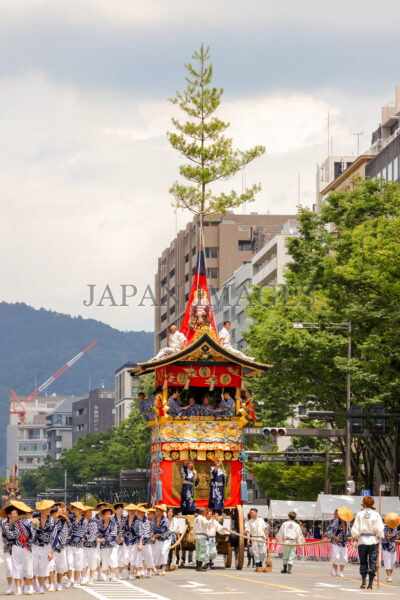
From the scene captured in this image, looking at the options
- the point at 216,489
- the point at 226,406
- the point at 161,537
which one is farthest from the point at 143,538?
the point at 226,406

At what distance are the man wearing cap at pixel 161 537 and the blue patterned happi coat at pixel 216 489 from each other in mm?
1737

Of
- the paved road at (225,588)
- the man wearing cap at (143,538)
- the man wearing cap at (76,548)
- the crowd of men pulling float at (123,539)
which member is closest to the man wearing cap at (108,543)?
the crowd of men pulling float at (123,539)

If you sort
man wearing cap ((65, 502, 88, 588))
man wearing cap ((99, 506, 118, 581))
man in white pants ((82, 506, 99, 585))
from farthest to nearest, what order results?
man wearing cap ((99, 506, 118, 581))
man in white pants ((82, 506, 99, 585))
man wearing cap ((65, 502, 88, 588))

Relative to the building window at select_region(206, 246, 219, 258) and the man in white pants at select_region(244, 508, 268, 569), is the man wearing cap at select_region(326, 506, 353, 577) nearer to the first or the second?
the man in white pants at select_region(244, 508, 268, 569)

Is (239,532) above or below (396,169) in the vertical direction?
below

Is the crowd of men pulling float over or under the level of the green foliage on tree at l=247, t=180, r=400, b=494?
under

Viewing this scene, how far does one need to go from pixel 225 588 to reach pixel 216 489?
310 inches

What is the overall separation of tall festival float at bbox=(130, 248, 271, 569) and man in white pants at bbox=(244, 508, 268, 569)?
66 centimetres

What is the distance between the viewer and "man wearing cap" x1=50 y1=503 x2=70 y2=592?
1040 inches

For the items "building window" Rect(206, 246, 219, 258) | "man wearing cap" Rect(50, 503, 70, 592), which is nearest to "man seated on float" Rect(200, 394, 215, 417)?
"man wearing cap" Rect(50, 503, 70, 592)

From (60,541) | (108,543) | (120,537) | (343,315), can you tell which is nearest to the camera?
(60,541)

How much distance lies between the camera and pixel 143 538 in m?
29.9

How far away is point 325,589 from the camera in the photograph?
24547 mm

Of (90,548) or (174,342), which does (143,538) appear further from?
(174,342)
